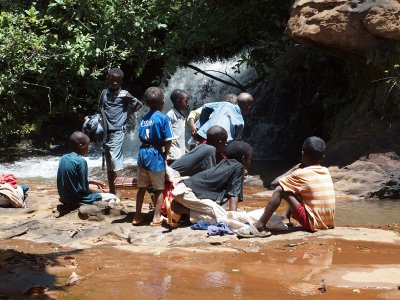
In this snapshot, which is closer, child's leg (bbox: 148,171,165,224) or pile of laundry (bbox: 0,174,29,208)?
child's leg (bbox: 148,171,165,224)

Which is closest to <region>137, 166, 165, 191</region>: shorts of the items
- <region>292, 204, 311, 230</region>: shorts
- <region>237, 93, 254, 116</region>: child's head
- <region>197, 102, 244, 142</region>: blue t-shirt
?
<region>197, 102, 244, 142</region>: blue t-shirt

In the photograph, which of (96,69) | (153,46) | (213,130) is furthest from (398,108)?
(96,69)

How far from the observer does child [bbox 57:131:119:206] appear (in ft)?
23.9

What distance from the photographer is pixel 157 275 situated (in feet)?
15.8

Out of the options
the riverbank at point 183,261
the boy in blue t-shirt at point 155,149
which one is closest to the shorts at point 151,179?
the boy in blue t-shirt at point 155,149

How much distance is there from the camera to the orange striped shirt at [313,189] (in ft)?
20.2

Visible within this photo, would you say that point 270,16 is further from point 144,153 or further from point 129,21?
point 144,153

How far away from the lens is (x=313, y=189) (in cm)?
615

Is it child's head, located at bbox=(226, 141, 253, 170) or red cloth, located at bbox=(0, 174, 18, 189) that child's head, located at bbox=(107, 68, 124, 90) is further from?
child's head, located at bbox=(226, 141, 253, 170)

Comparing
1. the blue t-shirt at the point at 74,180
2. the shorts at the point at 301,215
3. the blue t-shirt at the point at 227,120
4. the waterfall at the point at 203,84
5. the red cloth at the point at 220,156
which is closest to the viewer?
the shorts at the point at 301,215

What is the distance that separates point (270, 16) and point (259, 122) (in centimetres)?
250

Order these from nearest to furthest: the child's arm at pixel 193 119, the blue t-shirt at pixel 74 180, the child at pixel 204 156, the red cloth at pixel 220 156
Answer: the child at pixel 204 156, the red cloth at pixel 220 156, the blue t-shirt at pixel 74 180, the child's arm at pixel 193 119

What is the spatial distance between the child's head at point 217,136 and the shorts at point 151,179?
695 millimetres

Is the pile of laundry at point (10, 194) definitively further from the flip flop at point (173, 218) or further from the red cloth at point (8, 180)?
the flip flop at point (173, 218)
